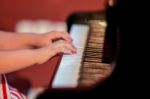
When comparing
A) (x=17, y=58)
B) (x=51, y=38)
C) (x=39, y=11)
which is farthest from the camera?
(x=39, y=11)

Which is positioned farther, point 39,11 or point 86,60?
point 39,11

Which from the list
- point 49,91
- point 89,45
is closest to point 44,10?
point 89,45

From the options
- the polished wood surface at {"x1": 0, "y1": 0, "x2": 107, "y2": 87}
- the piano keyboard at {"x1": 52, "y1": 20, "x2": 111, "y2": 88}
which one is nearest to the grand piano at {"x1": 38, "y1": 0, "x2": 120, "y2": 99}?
the piano keyboard at {"x1": 52, "y1": 20, "x2": 111, "y2": 88}

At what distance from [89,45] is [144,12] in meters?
0.49

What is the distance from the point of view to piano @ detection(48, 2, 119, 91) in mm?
1150

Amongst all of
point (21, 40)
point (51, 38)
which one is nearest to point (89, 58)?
point (51, 38)

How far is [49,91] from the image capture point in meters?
1.04

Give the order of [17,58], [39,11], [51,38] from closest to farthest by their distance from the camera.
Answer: [17,58]
[51,38]
[39,11]

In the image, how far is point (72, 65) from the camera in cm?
131

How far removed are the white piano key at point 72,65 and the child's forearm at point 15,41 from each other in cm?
14

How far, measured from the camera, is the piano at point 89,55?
1.15 meters

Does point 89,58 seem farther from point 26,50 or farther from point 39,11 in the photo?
point 39,11

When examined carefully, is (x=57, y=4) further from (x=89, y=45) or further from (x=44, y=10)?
(x=89, y=45)

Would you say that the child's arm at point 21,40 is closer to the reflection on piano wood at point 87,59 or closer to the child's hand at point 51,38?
the child's hand at point 51,38
